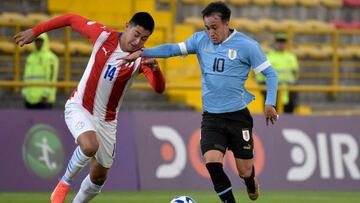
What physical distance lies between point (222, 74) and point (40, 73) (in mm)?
9390

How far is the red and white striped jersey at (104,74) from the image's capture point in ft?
43.5

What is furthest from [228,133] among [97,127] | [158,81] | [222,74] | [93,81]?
[93,81]

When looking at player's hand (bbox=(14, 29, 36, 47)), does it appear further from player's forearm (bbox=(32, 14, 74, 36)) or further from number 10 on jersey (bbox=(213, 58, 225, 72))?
number 10 on jersey (bbox=(213, 58, 225, 72))

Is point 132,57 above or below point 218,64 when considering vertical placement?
above

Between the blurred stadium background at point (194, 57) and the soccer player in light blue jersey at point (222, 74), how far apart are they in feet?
11.9

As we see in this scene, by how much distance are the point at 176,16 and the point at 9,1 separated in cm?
419

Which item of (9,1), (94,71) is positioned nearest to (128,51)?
(94,71)

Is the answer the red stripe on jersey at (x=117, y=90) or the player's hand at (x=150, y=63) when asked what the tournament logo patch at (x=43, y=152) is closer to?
the red stripe on jersey at (x=117, y=90)

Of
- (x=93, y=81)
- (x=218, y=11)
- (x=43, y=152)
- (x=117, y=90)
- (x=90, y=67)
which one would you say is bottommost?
(x=43, y=152)

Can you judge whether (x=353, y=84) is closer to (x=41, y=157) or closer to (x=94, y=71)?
(x=41, y=157)

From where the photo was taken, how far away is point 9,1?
82.0ft

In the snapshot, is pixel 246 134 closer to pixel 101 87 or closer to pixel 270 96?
pixel 270 96

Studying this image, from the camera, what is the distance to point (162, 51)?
12.8 meters

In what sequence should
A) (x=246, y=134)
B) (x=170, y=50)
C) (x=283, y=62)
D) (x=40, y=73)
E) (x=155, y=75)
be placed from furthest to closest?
(x=283, y=62) < (x=40, y=73) < (x=155, y=75) < (x=246, y=134) < (x=170, y=50)
